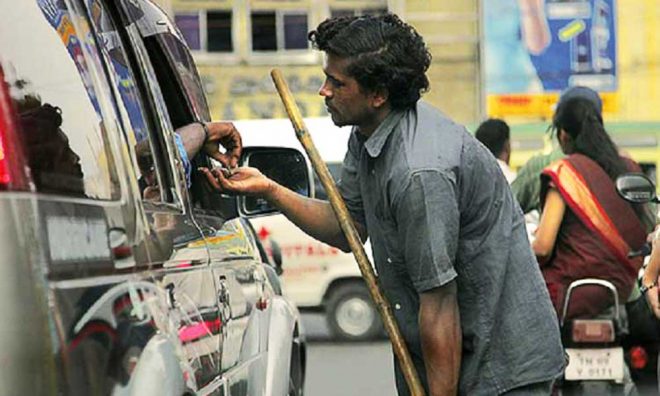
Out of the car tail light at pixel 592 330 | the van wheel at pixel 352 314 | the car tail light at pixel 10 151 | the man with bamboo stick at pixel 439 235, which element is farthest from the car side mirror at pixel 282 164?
the van wheel at pixel 352 314

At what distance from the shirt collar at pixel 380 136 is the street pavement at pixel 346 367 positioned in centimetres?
764

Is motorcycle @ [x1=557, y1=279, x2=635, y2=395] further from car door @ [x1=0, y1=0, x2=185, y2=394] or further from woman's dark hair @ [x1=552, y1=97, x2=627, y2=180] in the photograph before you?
car door @ [x1=0, y1=0, x2=185, y2=394]

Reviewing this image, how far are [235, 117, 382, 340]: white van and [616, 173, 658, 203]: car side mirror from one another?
10532mm

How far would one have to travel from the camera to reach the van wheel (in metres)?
17.0

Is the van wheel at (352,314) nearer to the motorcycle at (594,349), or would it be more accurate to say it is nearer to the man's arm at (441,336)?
the motorcycle at (594,349)

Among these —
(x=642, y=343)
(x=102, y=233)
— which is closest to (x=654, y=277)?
(x=642, y=343)

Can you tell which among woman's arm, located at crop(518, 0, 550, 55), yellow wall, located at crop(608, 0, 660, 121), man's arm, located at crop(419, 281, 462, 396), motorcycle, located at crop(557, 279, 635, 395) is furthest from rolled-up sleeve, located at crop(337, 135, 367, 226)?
woman's arm, located at crop(518, 0, 550, 55)

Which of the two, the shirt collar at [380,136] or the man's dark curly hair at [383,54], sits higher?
the man's dark curly hair at [383,54]

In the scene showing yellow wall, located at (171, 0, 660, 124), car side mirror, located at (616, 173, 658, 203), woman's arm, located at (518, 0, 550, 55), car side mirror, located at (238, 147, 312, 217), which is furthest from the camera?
woman's arm, located at (518, 0, 550, 55)

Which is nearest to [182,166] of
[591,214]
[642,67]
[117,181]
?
[117,181]

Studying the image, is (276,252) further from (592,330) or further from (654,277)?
(654,277)

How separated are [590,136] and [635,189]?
1.37 metres

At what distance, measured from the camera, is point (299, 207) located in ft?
14.9

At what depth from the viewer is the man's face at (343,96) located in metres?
4.13
